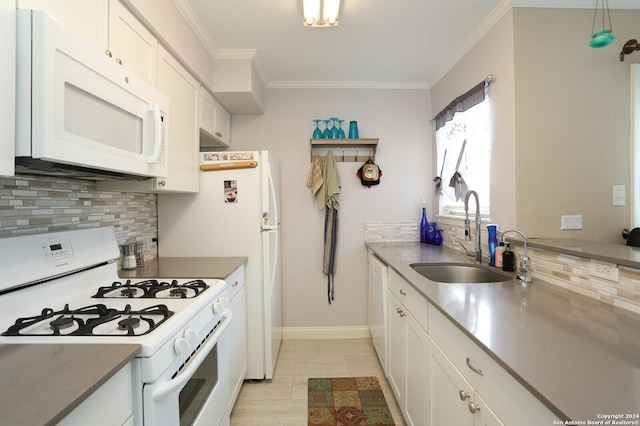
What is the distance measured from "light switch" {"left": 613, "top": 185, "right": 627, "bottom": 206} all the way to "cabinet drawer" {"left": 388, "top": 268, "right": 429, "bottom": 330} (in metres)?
1.32

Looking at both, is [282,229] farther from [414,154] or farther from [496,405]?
[496,405]

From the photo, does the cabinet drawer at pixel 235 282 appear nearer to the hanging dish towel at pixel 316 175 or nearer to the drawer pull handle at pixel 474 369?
the hanging dish towel at pixel 316 175

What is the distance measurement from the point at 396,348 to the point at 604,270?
1115 millimetres

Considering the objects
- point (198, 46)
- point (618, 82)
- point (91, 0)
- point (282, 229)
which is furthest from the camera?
point (282, 229)

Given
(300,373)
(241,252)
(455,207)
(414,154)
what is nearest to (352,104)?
(414,154)

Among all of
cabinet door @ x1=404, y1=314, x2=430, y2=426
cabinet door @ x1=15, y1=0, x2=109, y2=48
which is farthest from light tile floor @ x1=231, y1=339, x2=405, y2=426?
cabinet door @ x1=15, y1=0, x2=109, y2=48

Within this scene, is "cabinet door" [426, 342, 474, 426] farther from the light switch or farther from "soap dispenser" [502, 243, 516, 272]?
the light switch

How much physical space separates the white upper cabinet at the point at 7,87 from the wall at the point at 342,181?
2.05 meters

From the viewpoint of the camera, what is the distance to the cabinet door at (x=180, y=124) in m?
1.63

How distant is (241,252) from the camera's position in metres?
2.10

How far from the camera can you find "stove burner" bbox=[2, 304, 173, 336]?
0.87m

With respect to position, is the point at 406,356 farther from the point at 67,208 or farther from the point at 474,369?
the point at 67,208

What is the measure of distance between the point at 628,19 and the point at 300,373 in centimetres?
313

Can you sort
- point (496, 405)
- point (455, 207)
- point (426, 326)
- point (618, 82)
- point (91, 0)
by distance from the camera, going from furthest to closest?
point (455, 207), point (618, 82), point (426, 326), point (91, 0), point (496, 405)
